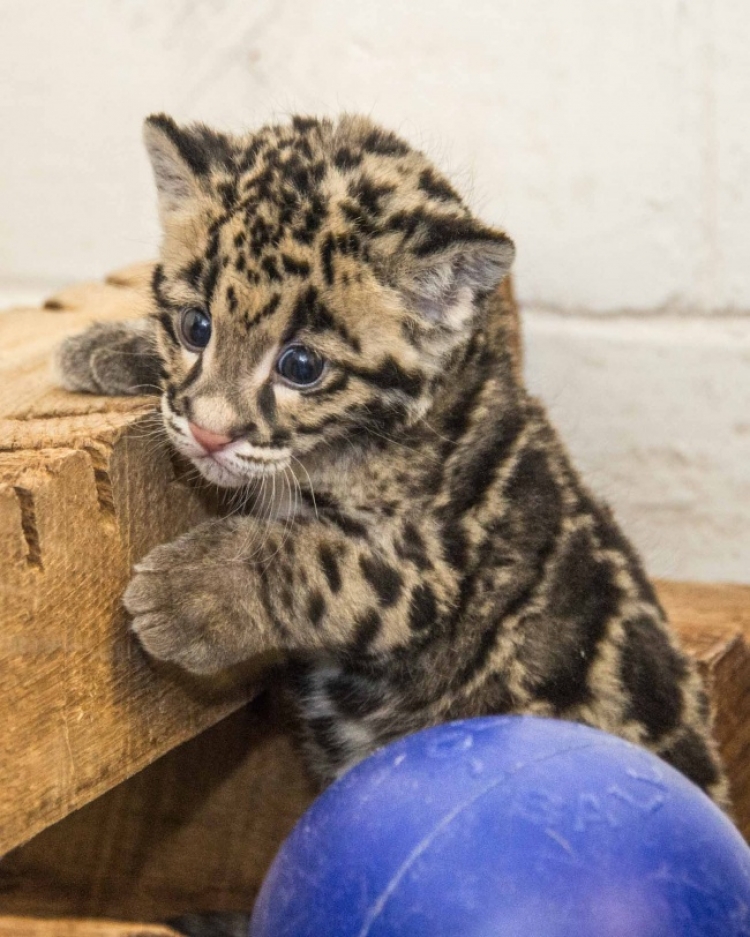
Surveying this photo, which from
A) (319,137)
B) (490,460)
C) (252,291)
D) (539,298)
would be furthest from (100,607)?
(539,298)

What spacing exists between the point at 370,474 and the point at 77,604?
67cm

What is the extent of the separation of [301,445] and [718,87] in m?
2.40

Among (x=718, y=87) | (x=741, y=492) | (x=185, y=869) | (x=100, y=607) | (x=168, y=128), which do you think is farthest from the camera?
(x=741, y=492)

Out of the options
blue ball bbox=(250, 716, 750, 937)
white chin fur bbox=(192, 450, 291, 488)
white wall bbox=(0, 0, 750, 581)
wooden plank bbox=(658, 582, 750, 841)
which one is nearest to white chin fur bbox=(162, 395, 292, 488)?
white chin fur bbox=(192, 450, 291, 488)

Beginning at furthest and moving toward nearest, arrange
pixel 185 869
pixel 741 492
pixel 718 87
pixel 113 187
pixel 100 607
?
1. pixel 113 187
2. pixel 741 492
3. pixel 718 87
4. pixel 185 869
5. pixel 100 607

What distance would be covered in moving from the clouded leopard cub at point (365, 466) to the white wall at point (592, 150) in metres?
1.65

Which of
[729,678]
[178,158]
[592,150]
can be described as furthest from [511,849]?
[592,150]

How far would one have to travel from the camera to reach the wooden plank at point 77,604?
92.2 inches

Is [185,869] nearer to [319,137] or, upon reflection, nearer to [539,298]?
[319,137]

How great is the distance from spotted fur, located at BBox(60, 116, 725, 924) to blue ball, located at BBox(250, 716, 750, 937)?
45 cm

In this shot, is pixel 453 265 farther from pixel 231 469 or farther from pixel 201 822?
pixel 201 822

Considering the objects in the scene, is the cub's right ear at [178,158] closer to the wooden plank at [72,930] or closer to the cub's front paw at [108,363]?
the cub's front paw at [108,363]

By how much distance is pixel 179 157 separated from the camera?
9.32 feet

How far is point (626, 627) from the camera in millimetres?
2996
